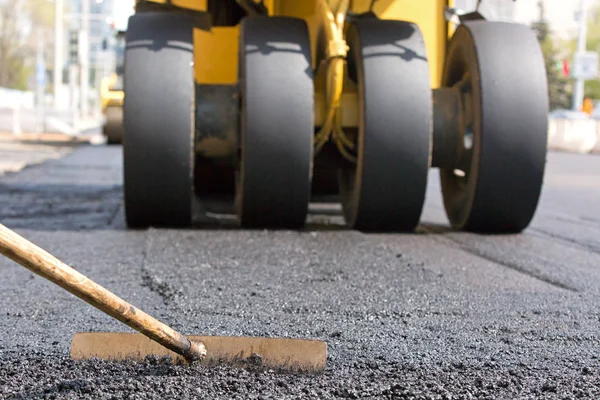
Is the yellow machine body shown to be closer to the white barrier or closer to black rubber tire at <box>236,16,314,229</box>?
black rubber tire at <box>236,16,314,229</box>

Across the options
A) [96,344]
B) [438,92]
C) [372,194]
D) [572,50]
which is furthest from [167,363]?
[572,50]

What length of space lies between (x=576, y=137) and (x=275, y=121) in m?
20.6

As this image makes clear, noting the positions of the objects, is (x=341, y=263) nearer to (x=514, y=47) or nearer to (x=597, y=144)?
(x=514, y=47)

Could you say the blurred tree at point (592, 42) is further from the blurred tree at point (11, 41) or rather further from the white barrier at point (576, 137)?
the white barrier at point (576, 137)

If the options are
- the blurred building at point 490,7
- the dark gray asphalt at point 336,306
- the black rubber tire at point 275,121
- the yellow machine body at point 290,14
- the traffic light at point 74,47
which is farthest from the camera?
the traffic light at point 74,47

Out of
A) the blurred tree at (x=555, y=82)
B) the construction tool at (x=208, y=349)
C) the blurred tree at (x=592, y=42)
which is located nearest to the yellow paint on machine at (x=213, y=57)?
the construction tool at (x=208, y=349)

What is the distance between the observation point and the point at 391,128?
4941 mm

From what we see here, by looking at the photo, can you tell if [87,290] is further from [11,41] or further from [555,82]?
[11,41]

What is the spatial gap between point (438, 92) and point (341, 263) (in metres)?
1.60

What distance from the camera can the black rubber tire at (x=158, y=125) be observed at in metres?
4.96

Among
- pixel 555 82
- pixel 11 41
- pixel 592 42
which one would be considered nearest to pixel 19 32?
pixel 11 41

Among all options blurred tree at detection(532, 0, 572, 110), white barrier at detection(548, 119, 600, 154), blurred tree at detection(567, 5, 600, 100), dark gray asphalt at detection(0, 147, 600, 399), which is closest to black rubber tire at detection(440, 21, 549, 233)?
dark gray asphalt at detection(0, 147, 600, 399)

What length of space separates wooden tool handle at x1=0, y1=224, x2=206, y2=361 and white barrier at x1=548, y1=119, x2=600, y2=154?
74.3 feet

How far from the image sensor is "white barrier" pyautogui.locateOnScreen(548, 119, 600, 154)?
24078mm
